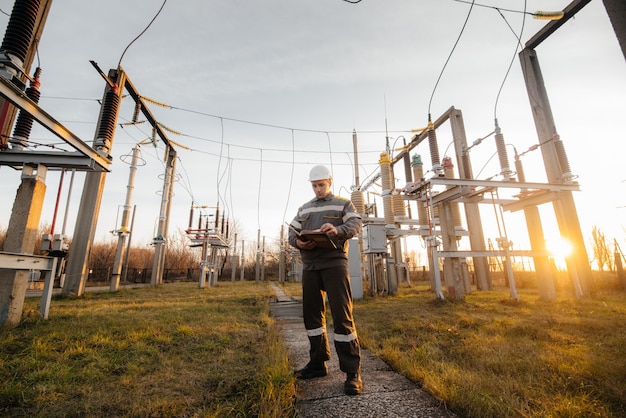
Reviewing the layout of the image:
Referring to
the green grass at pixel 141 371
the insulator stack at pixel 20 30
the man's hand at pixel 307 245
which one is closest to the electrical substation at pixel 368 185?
the insulator stack at pixel 20 30

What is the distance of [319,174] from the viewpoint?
118 inches

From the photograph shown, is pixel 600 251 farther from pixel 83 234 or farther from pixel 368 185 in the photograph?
pixel 83 234

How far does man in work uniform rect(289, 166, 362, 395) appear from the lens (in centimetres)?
237

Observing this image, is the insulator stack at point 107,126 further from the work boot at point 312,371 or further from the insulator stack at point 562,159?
the insulator stack at point 562,159

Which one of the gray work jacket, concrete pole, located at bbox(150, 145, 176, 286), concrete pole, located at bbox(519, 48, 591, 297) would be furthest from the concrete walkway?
concrete pole, located at bbox(150, 145, 176, 286)

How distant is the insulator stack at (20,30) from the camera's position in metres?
3.33

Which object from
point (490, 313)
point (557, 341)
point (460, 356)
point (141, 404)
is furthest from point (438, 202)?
point (141, 404)

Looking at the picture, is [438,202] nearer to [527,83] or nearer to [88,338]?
[527,83]

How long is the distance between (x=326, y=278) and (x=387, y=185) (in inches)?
305

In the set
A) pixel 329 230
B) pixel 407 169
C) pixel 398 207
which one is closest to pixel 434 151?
pixel 398 207

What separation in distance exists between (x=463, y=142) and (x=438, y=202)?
10.4 ft

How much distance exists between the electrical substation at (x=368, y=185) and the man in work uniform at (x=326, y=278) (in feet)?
9.47

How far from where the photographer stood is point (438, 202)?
8234 millimetres

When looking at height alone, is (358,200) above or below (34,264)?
above
